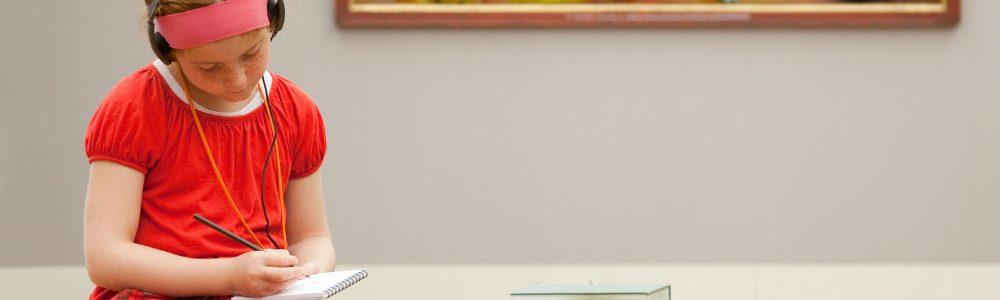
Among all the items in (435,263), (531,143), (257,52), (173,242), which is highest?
(257,52)

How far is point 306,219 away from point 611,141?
6.29ft

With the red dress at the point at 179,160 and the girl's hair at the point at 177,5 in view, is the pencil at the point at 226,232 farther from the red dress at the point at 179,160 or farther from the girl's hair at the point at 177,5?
the girl's hair at the point at 177,5

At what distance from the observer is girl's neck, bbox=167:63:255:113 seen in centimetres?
174

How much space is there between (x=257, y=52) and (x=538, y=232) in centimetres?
216

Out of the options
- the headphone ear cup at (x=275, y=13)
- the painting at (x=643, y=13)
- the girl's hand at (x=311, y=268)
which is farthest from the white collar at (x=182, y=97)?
the painting at (x=643, y=13)

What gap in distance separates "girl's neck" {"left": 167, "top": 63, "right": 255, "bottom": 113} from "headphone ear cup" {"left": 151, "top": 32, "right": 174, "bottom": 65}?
0.23 ft

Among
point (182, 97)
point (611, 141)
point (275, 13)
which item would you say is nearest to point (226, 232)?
point (182, 97)

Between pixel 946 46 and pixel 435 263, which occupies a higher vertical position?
pixel 946 46

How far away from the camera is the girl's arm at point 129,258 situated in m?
1.62

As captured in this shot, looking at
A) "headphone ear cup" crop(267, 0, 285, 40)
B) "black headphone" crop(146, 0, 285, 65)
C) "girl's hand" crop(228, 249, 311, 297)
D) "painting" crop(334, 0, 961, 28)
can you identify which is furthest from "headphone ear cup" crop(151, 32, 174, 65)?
"painting" crop(334, 0, 961, 28)

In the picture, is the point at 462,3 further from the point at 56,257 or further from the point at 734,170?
the point at 56,257

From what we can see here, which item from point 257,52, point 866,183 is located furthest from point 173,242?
point 866,183

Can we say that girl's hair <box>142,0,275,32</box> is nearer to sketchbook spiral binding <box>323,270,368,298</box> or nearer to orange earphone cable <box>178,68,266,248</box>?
orange earphone cable <box>178,68,266,248</box>

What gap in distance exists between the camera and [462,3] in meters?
3.62
